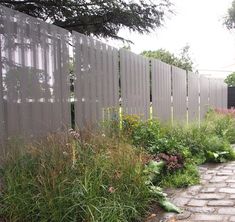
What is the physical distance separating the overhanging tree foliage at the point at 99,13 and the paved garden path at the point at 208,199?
3.04 meters

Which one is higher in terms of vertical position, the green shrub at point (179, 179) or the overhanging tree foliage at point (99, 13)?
the overhanging tree foliage at point (99, 13)

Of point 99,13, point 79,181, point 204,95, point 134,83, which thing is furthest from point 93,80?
point 204,95

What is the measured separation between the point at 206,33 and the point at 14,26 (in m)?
25.0

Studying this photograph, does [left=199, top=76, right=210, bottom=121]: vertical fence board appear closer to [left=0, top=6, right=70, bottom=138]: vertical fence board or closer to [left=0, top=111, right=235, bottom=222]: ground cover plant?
[left=0, top=111, right=235, bottom=222]: ground cover plant

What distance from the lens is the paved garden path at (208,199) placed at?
14.2 feet

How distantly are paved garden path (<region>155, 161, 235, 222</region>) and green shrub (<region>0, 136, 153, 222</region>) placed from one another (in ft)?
1.45

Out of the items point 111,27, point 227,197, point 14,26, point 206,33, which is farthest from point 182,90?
point 206,33

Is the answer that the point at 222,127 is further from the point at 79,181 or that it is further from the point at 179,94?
the point at 79,181

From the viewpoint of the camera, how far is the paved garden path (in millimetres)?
4322

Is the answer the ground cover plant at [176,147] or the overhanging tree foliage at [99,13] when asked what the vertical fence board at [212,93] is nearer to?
the ground cover plant at [176,147]

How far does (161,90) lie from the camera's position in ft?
32.6

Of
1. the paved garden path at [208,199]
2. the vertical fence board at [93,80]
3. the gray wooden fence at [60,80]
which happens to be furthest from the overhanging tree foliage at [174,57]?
the paved garden path at [208,199]

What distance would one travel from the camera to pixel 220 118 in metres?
11.5

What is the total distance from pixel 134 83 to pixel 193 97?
5.30 metres
